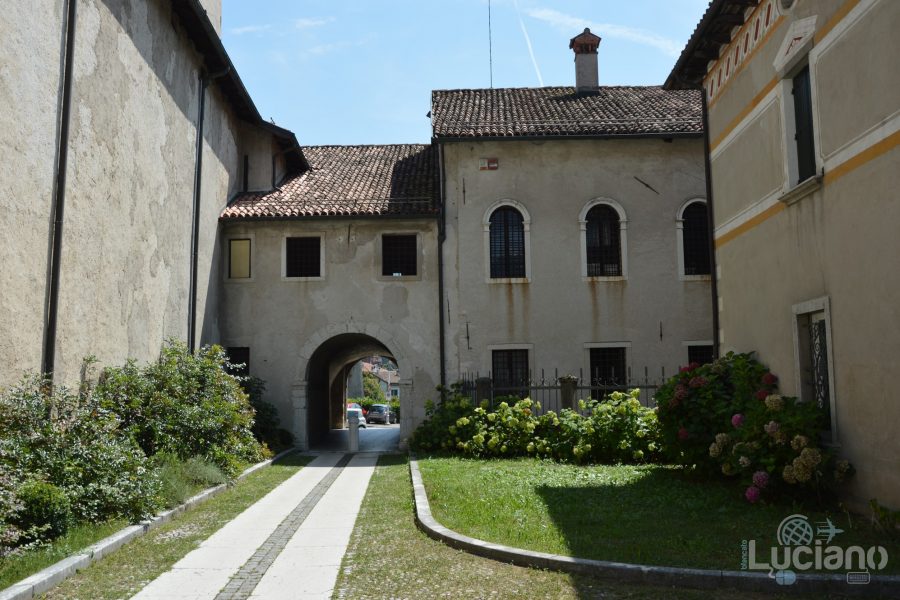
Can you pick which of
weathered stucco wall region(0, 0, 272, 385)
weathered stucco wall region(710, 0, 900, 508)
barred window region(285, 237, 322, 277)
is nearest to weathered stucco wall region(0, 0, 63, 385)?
weathered stucco wall region(0, 0, 272, 385)

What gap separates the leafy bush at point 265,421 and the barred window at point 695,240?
10.9 m

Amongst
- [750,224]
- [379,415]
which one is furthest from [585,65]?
[379,415]

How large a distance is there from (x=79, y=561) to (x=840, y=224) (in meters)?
8.44

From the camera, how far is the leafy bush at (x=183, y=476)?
32.7 ft

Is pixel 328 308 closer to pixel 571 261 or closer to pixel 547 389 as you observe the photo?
pixel 547 389

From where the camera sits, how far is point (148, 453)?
476 inches

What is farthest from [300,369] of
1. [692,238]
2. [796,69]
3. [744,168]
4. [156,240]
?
[796,69]

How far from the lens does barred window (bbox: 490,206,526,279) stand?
19547 mm

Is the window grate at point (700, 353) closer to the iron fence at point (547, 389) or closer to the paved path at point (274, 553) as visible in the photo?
the iron fence at point (547, 389)

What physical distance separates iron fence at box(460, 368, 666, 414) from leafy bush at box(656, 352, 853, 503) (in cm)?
568

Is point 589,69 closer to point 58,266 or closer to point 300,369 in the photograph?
point 300,369

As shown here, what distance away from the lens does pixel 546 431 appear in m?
15.6

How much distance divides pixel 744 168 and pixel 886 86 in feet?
11.9

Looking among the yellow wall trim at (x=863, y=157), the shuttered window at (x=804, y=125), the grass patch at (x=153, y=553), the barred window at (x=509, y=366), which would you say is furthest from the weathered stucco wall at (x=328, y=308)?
the yellow wall trim at (x=863, y=157)
